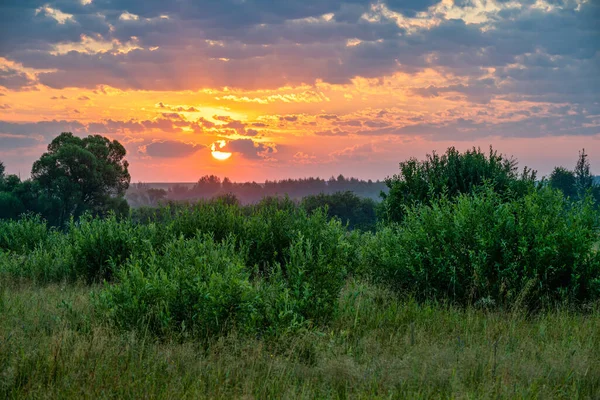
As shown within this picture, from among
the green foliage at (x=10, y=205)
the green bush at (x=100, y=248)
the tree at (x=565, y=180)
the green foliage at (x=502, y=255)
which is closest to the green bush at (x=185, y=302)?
the green foliage at (x=502, y=255)

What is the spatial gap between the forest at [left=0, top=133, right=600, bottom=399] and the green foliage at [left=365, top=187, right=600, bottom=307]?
0.12ft

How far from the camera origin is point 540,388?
6.25 m

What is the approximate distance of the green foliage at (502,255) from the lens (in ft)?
33.2

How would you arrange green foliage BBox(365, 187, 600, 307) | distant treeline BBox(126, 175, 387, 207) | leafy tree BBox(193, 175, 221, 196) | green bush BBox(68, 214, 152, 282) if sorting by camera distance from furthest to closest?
leafy tree BBox(193, 175, 221, 196)
distant treeline BBox(126, 175, 387, 207)
green bush BBox(68, 214, 152, 282)
green foliage BBox(365, 187, 600, 307)

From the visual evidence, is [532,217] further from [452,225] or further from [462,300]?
[462,300]

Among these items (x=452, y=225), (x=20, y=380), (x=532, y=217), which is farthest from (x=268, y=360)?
(x=532, y=217)

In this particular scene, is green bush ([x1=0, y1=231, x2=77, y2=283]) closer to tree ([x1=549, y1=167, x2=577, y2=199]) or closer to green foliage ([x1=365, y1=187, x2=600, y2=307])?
green foliage ([x1=365, y1=187, x2=600, y2=307])

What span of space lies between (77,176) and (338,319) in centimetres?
5528

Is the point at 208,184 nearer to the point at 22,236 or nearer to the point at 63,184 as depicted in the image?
the point at 63,184

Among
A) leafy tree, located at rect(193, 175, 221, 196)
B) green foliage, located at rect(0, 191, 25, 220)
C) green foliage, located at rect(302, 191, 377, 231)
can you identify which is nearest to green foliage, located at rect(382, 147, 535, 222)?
green foliage, located at rect(0, 191, 25, 220)

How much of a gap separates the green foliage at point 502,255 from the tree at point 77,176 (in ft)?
173

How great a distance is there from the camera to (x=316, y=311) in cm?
848

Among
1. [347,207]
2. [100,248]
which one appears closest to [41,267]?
[100,248]

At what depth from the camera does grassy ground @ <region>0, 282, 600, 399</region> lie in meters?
6.11
